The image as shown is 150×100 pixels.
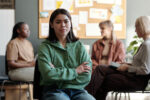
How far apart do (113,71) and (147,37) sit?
0.53 m

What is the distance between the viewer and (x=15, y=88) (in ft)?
9.70

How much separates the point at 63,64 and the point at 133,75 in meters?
0.90

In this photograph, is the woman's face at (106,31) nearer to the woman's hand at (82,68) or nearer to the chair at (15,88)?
the chair at (15,88)

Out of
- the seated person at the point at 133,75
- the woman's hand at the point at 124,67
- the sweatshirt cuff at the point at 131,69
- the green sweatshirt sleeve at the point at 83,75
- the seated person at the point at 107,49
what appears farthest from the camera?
the seated person at the point at 107,49

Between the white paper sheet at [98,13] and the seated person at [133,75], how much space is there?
76.0 inches

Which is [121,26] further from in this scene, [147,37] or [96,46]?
[147,37]

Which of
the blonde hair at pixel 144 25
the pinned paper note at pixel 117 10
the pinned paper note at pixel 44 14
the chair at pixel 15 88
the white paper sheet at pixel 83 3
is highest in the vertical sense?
the white paper sheet at pixel 83 3

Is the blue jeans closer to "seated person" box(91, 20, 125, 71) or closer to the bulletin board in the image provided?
"seated person" box(91, 20, 125, 71)

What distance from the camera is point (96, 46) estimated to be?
3590 millimetres

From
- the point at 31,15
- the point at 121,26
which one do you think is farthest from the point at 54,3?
the point at 121,26

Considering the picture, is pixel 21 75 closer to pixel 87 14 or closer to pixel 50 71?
pixel 50 71

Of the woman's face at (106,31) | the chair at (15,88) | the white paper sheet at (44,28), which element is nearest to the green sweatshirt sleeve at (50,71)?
the chair at (15,88)

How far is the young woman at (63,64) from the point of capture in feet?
5.29

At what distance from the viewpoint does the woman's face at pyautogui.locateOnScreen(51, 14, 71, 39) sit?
5.66 ft
